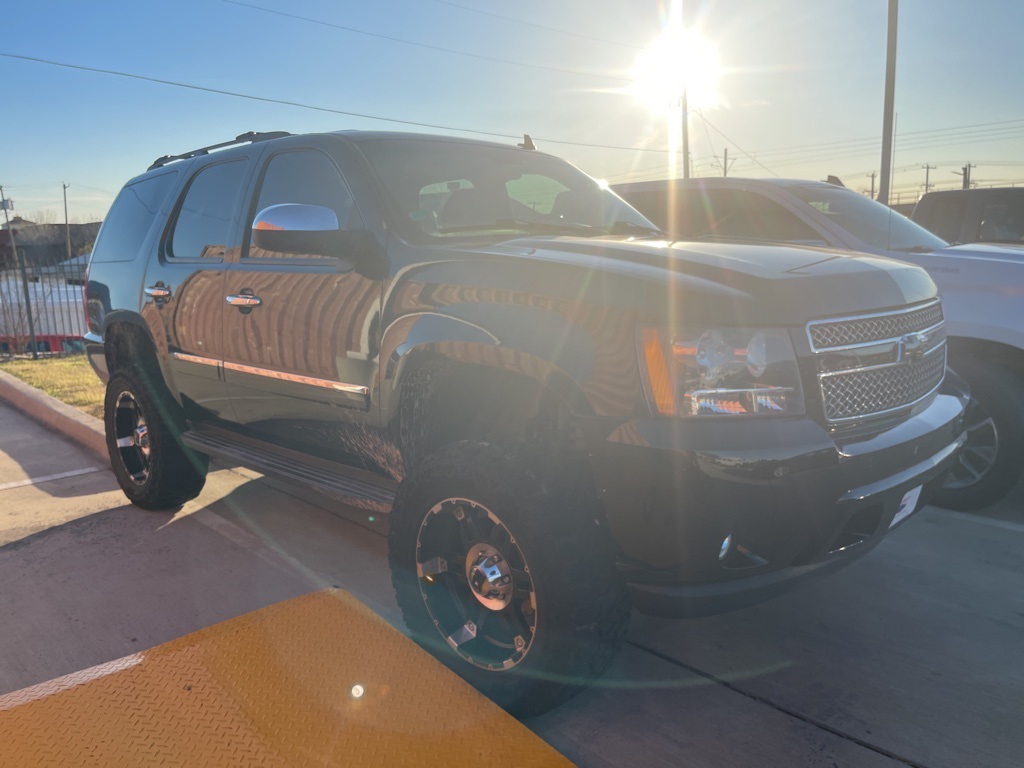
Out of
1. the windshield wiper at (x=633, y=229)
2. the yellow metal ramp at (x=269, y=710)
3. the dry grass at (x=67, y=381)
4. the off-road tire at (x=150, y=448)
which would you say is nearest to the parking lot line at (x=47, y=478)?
A: the off-road tire at (x=150, y=448)

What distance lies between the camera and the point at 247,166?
13.3 feet

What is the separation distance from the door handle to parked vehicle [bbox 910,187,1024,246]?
227 inches

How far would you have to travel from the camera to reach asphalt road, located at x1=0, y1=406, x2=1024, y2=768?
257 cm

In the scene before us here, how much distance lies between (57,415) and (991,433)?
7.24 meters

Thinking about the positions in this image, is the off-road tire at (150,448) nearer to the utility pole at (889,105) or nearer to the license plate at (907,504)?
the license plate at (907,504)

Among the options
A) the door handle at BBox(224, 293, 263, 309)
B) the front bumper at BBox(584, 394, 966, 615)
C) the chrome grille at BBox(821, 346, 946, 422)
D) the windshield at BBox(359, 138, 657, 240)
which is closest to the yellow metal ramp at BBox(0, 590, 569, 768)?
the front bumper at BBox(584, 394, 966, 615)

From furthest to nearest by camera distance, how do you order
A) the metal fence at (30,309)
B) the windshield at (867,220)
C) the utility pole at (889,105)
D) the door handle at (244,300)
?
the metal fence at (30,309) < the utility pole at (889,105) < the windshield at (867,220) < the door handle at (244,300)

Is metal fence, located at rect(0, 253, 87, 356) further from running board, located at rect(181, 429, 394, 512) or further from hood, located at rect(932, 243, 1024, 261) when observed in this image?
hood, located at rect(932, 243, 1024, 261)

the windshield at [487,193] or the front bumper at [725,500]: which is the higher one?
the windshield at [487,193]

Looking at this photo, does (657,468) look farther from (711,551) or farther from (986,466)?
(986,466)

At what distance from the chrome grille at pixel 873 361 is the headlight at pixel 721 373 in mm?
137

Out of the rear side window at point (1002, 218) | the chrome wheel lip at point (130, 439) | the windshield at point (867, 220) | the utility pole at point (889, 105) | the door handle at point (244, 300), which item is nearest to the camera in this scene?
the door handle at point (244, 300)

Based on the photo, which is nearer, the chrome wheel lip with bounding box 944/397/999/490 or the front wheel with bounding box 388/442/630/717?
the front wheel with bounding box 388/442/630/717

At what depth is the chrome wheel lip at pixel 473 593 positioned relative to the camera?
2.55 meters
